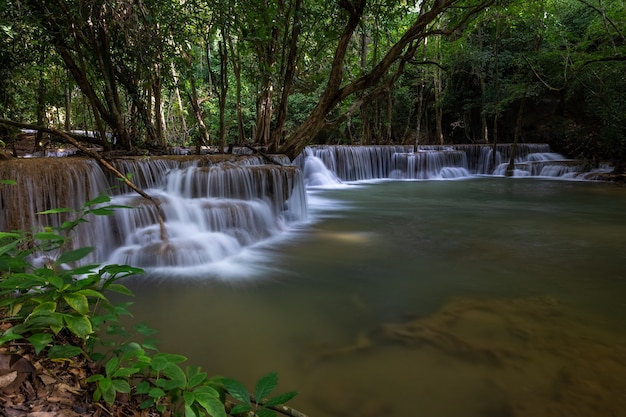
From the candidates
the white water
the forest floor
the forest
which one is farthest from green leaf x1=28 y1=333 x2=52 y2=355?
the forest

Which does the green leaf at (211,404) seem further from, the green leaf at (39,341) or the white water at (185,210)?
the white water at (185,210)

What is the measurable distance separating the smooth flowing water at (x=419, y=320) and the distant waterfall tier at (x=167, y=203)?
55cm

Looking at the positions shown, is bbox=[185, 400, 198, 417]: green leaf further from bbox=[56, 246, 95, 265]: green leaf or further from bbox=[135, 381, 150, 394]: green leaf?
bbox=[56, 246, 95, 265]: green leaf

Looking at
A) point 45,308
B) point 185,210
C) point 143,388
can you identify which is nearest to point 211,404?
point 143,388

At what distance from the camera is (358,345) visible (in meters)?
2.80

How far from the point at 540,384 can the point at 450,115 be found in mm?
22362

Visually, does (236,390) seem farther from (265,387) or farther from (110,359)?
(110,359)

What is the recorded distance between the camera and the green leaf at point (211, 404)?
1.27 metres

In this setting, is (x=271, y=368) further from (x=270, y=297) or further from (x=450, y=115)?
(x=450, y=115)

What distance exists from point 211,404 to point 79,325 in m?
0.59

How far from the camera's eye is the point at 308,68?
1481 centimetres

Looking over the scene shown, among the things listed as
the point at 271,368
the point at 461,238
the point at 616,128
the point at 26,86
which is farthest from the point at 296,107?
the point at 271,368

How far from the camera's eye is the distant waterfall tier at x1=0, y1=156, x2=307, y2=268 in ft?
15.4

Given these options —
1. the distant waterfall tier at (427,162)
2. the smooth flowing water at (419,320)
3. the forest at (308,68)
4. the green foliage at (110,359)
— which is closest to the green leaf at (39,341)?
the green foliage at (110,359)
